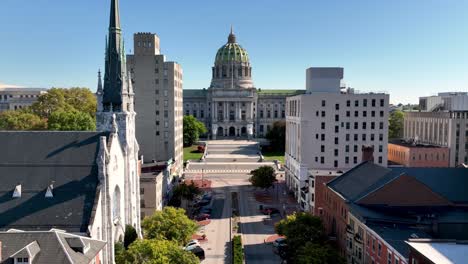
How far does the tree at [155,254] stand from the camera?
36156 mm

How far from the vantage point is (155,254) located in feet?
118

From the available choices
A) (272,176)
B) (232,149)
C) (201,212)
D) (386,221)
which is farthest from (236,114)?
(386,221)

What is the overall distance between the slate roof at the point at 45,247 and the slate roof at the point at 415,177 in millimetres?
30247

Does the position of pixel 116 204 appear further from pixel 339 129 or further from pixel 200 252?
pixel 339 129

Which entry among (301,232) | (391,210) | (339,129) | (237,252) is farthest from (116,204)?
(339,129)

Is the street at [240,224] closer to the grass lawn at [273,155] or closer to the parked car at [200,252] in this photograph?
the parked car at [200,252]

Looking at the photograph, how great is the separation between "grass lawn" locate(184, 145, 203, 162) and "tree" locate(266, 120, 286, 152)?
27.5 m

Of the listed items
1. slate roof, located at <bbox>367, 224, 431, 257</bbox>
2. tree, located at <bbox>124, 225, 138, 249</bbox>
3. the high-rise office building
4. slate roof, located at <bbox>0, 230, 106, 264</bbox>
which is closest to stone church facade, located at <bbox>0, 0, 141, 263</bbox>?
tree, located at <bbox>124, 225, 138, 249</bbox>

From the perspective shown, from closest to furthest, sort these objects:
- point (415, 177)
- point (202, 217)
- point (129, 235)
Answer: point (129, 235) < point (415, 177) < point (202, 217)

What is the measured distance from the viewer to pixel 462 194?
47188 mm

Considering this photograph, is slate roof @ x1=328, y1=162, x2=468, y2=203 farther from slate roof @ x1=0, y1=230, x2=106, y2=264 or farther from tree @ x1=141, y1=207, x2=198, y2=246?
slate roof @ x1=0, y1=230, x2=106, y2=264

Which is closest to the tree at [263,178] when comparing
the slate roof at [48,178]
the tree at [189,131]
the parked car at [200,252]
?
the parked car at [200,252]

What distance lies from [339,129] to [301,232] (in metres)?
37.5

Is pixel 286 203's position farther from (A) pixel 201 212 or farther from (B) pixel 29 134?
(B) pixel 29 134
